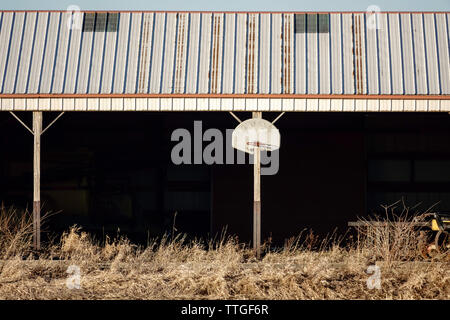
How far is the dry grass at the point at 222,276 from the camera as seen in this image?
8016 mm

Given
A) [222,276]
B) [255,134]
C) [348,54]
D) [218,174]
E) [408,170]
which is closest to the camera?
[222,276]

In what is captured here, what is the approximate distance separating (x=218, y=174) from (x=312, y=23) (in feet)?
15.6

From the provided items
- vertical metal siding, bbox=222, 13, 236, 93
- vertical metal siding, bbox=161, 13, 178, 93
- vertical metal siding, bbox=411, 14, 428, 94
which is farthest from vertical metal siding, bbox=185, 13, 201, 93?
vertical metal siding, bbox=411, 14, 428, 94

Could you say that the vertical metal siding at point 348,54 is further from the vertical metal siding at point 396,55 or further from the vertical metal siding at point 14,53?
the vertical metal siding at point 14,53

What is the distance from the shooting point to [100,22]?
1205cm

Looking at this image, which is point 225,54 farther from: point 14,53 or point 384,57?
point 14,53

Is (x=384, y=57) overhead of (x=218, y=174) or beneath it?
overhead

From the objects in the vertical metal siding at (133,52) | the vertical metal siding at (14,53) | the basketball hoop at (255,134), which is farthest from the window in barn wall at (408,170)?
the vertical metal siding at (14,53)

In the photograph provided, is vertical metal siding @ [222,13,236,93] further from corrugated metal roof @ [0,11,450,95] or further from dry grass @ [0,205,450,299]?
dry grass @ [0,205,450,299]

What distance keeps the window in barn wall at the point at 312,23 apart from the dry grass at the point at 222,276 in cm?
477

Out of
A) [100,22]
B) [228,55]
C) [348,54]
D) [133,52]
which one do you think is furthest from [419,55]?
[100,22]

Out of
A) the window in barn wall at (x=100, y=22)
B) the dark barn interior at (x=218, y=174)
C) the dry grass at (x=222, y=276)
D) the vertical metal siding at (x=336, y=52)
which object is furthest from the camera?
the dark barn interior at (x=218, y=174)

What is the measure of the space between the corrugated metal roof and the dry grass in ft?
10.7

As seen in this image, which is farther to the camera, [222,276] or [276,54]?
[276,54]
